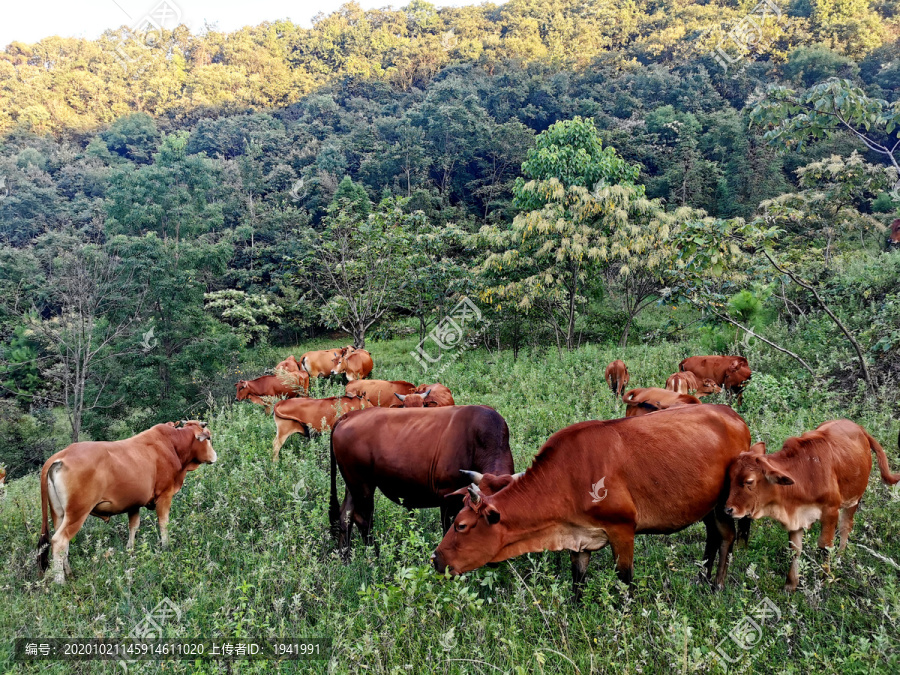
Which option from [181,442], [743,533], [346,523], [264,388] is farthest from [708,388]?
[264,388]

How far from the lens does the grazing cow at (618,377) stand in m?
10.1

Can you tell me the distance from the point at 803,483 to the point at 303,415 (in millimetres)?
7160

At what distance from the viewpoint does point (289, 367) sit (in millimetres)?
15375

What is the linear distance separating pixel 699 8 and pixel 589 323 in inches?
2471

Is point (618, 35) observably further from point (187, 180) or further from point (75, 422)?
point (75, 422)

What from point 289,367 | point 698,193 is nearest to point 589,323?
point 289,367

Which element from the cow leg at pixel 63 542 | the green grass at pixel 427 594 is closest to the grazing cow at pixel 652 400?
the green grass at pixel 427 594

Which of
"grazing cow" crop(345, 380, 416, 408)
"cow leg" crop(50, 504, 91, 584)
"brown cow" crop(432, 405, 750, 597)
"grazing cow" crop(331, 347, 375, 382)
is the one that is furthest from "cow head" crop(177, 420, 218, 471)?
"grazing cow" crop(331, 347, 375, 382)

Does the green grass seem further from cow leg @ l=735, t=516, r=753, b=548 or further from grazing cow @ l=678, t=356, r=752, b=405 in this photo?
grazing cow @ l=678, t=356, r=752, b=405

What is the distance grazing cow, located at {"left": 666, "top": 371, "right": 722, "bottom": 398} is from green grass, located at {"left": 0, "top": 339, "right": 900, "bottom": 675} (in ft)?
5.17

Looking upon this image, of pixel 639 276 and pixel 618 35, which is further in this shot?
pixel 618 35

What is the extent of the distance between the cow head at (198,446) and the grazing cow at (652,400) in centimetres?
568

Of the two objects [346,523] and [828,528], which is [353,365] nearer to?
[346,523]

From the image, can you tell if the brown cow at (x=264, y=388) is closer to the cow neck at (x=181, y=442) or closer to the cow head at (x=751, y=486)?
the cow neck at (x=181, y=442)
